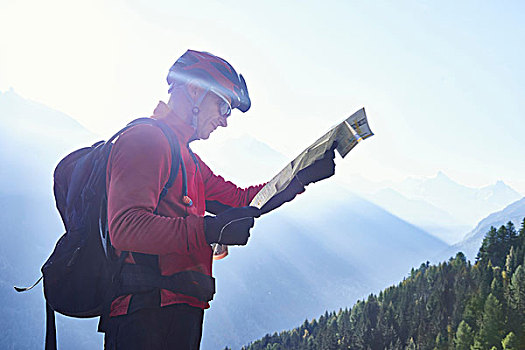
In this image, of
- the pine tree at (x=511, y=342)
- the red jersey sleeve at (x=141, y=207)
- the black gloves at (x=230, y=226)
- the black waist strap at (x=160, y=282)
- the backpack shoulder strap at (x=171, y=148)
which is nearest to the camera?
the red jersey sleeve at (x=141, y=207)

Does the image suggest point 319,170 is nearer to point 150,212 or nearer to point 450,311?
point 150,212

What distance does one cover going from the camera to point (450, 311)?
88.0 meters

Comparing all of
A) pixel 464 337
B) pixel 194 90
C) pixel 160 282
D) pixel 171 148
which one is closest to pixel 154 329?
pixel 160 282

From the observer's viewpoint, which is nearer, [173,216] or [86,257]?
[86,257]

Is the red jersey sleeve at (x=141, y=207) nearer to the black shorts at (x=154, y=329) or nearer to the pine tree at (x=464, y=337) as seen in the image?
the black shorts at (x=154, y=329)

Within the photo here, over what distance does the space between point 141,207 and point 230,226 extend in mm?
531

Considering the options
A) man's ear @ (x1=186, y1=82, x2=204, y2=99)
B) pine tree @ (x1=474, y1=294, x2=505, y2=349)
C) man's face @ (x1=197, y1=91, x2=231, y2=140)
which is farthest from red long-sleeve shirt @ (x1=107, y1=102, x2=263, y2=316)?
pine tree @ (x1=474, y1=294, x2=505, y2=349)

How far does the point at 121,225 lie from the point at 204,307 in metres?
0.95

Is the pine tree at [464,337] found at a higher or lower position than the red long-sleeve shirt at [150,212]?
higher

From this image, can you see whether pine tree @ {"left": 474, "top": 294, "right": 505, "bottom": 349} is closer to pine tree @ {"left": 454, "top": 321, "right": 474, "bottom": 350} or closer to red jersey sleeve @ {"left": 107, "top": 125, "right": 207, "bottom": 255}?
pine tree @ {"left": 454, "top": 321, "right": 474, "bottom": 350}

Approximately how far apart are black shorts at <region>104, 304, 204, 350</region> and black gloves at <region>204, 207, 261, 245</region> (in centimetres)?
67

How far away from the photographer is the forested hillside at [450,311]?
7025 cm

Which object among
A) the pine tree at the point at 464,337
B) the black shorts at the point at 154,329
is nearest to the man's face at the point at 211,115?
the black shorts at the point at 154,329

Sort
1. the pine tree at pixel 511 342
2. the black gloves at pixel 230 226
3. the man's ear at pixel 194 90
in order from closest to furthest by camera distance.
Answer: the black gloves at pixel 230 226 → the man's ear at pixel 194 90 → the pine tree at pixel 511 342
